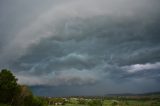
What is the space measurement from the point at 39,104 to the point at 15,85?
2386 centimetres

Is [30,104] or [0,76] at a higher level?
[0,76]

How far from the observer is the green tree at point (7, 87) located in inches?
4018

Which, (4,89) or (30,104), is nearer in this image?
(4,89)

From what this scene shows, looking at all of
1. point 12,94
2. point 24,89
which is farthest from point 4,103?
point 24,89

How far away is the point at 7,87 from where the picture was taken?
102000 millimetres

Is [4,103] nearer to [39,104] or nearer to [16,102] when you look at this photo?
[16,102]

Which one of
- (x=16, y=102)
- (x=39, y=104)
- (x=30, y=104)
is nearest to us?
(x=16, y=102)

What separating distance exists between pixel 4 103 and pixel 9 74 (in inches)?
441

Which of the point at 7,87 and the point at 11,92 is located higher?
the point at 7,87

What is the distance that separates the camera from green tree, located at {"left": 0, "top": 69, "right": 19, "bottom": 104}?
102062 mm

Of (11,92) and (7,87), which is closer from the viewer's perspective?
(7,87)

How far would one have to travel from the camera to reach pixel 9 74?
106 m

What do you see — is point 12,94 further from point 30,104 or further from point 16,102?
point 30,104

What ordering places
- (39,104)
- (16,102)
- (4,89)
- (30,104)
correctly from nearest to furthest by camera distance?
(4,89) < (16,102) < (30,104) < (39,104)
